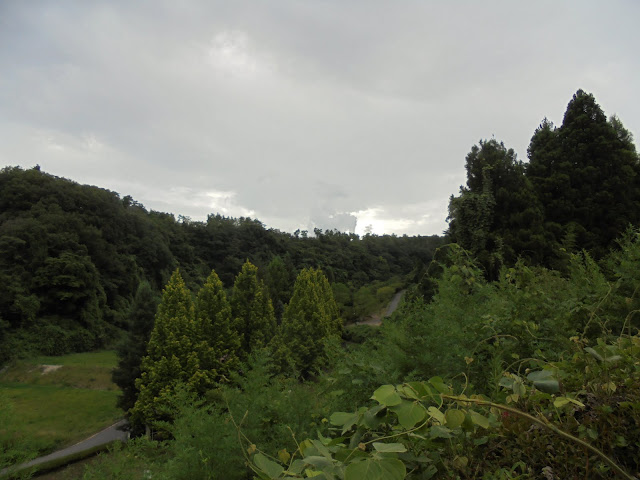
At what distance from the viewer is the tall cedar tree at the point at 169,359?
12031mm

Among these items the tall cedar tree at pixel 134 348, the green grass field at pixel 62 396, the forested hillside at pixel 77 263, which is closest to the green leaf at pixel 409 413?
the green grass field at pixel 62 396

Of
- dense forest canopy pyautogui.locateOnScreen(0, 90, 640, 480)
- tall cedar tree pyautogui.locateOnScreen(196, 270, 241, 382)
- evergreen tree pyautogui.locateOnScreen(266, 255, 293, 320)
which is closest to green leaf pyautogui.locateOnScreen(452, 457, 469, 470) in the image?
dense forest canopy pyautogui.locateOnScreen(0, 90, 640, 480)

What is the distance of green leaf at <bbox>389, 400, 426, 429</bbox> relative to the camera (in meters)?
0.69

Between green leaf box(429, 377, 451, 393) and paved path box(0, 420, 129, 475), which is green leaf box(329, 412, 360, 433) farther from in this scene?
paved path box(0, 420, 129, 475)

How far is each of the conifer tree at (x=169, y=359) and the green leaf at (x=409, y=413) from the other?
12.5 meters

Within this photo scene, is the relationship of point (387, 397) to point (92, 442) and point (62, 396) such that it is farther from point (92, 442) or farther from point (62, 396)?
point (62, 396)

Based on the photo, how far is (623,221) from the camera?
10031mm

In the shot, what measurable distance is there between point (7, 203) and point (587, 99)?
40263 mm

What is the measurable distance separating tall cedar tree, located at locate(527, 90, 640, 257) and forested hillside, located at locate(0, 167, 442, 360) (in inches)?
753

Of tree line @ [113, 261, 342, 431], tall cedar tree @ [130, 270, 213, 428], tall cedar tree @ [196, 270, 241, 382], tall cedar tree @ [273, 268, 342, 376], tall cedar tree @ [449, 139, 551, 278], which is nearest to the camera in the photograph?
tall cedar tree @ [449, 139, 551, 278]

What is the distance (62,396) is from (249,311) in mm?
10592

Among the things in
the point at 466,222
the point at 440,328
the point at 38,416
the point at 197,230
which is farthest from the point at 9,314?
the point at 440,328

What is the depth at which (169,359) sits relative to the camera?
40.9ft

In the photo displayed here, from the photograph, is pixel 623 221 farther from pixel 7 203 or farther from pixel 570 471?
pixel 7 203
